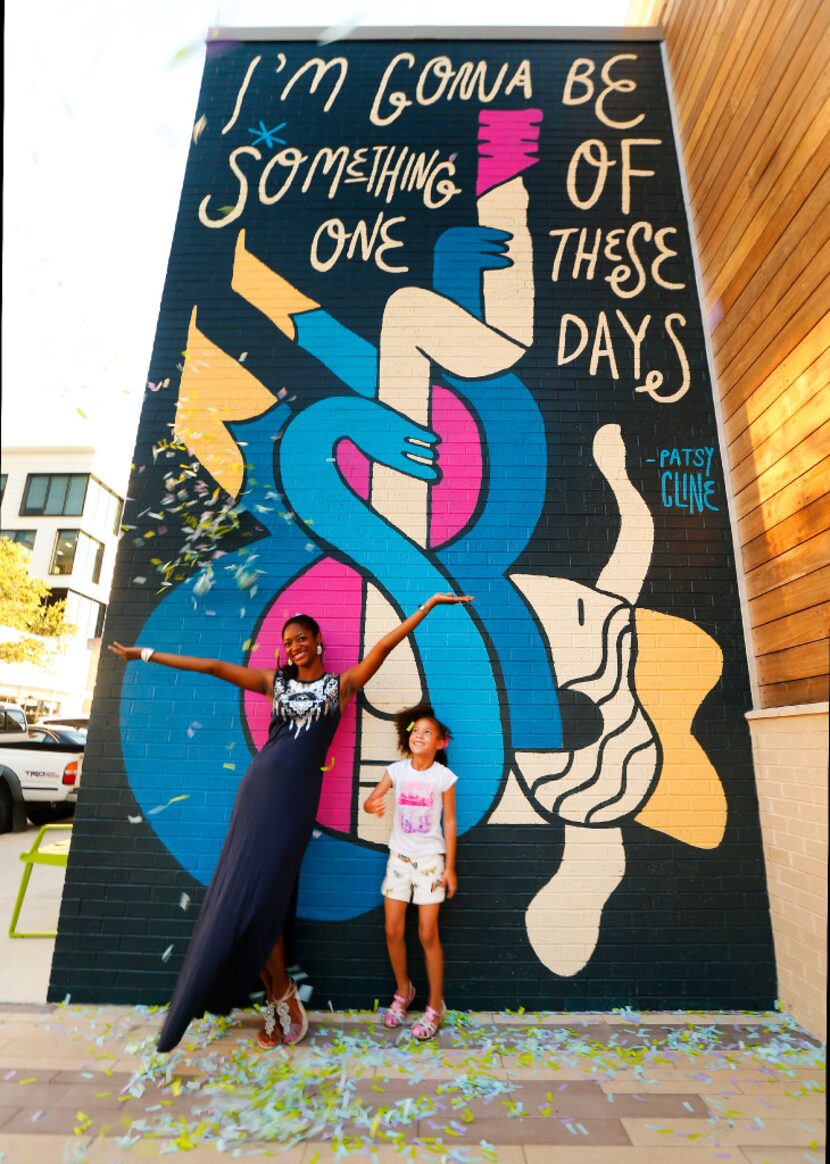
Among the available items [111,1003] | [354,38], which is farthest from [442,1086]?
[354,38]

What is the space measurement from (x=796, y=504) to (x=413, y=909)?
105 inches

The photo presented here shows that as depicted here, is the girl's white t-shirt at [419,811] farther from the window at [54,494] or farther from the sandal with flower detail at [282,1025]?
the window at [54,494]

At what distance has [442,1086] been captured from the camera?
2.47 meters

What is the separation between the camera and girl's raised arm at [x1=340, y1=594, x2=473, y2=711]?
9.87 ft

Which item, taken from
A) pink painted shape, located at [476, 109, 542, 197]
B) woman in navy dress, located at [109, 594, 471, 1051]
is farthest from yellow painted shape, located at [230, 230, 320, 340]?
woman in navy dress, located at [109, 594, 471, 1051]

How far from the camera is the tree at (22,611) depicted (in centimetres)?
1806

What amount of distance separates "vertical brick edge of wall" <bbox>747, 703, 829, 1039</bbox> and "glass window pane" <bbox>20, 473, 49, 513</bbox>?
85.4 ft

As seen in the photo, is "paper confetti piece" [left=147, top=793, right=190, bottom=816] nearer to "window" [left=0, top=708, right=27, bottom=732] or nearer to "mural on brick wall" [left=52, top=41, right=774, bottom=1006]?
"mural on brick wall" [left=52, top=41, right=774, bottom=1006]

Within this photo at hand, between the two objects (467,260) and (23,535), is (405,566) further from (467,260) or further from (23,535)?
(23,535)

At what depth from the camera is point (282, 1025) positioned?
2836 millimetres

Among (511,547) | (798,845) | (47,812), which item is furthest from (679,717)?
(47,812)

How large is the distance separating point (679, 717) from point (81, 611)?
2449cm

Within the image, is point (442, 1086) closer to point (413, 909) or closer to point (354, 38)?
point (413, 909)

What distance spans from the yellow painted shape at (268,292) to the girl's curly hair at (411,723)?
2387mm
